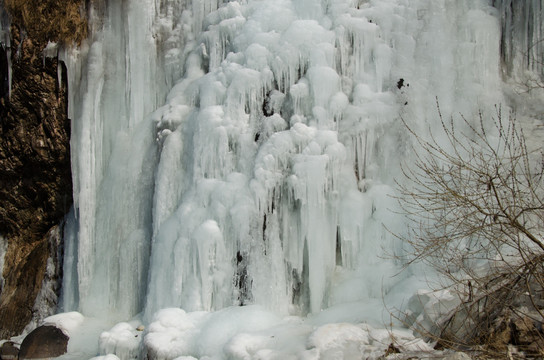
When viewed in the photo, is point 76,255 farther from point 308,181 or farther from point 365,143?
point 365,143

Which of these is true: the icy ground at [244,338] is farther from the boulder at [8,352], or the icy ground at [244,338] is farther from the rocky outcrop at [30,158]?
the rocky outcrop at [30,158]

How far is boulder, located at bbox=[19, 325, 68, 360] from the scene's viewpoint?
6895mm

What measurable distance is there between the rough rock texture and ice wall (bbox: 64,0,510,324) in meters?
0.48

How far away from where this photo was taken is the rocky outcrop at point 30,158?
8.09 meters

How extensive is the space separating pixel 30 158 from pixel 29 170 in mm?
254

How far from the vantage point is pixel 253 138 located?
708 cm

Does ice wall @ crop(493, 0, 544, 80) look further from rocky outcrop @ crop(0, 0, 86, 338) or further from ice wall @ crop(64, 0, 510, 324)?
rocky outcrop @ crop(0, 0, 86, 338)

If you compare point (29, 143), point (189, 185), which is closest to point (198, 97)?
point (189, 185)

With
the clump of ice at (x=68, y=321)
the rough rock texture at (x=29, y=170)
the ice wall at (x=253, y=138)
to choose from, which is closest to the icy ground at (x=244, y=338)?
the clump of ice at (x=68, y=321)

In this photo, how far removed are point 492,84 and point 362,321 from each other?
3.39m

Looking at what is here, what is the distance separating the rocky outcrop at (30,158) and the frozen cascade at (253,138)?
45 cm

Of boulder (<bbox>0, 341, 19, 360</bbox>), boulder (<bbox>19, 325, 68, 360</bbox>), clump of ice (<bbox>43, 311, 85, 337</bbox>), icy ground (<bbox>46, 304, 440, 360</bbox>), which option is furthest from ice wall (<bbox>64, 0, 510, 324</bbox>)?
boulder (<bbox>0, 341, 19, 360</bbox>)

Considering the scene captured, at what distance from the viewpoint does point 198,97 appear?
7.55 metres

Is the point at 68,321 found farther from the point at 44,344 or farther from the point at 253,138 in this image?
the point at 253,138
